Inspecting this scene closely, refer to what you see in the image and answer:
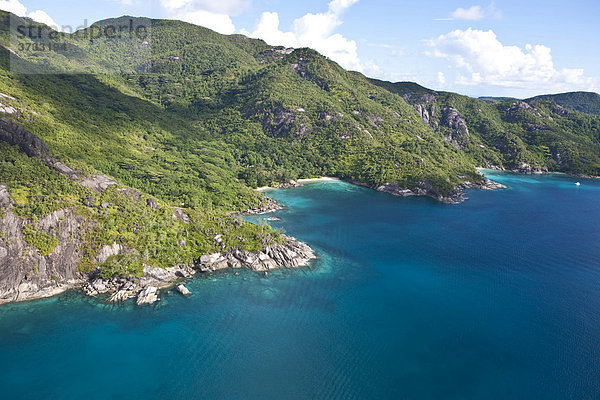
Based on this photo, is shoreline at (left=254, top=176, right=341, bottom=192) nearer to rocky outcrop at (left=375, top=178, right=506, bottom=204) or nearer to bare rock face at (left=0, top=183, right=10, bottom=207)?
rocky outcrop at (left=375, top=178, right=506, bottom=204)

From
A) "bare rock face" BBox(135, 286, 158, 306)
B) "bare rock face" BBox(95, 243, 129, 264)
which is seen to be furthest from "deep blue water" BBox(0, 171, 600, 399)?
"bare rock face" BBox(95, 243, 129, 264)

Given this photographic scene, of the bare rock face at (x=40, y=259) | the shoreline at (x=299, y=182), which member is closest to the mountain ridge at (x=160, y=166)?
the bare rock face at (x=40, y=259)

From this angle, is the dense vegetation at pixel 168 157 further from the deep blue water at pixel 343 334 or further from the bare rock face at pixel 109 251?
the deep blue water at pixel 343 334

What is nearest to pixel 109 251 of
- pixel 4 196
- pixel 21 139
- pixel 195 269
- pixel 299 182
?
pixel 195 269

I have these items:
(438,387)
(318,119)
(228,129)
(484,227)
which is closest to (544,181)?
(484,227)

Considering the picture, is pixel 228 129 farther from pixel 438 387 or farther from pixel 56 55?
pixel 438 387

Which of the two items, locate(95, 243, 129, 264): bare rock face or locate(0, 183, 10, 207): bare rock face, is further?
locate(95, 243, 129, 264): bare rock face

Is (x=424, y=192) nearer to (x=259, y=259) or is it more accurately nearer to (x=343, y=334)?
(x=259, y=259)
